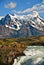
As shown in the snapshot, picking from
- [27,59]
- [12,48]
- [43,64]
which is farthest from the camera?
[12,48]

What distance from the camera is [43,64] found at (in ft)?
201

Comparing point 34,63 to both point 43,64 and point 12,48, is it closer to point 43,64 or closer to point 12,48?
point 43,64

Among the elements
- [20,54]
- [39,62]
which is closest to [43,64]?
[39,62]

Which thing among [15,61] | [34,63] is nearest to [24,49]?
[15,61]

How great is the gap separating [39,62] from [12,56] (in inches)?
423

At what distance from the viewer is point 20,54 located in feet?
235

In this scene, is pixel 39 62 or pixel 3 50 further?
pixel 3 50

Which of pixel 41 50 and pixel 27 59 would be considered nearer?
pixel 27 59

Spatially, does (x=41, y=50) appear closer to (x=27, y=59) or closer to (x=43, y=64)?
(x=27, y=59)

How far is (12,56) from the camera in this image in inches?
2773

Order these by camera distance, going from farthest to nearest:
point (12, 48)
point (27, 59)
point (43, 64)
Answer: point (12, 48) < point (27, 59) < point (43, 64)

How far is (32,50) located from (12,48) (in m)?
6.92

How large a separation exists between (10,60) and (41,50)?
459 inches

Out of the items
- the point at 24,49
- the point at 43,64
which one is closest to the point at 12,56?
the point at 24,49
